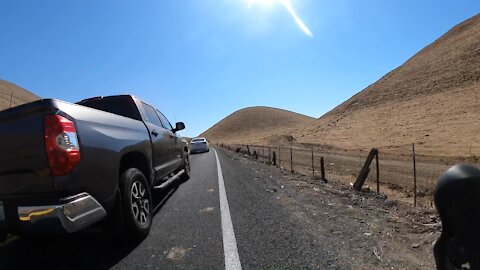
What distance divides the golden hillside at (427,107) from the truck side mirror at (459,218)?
27.7 meters

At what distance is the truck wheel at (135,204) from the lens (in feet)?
17.1

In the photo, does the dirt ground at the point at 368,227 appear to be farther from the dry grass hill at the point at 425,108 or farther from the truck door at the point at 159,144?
the dry grass hill at the point at 425,108

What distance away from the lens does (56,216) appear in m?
3.97

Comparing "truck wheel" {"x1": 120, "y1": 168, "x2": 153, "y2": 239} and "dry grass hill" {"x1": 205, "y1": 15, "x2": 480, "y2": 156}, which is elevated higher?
"dry grass hill" {"x1": 205, "y1": 15, "x2": 480, "y2": 156}

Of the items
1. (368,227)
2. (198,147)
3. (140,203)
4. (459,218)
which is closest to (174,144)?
(140,203)

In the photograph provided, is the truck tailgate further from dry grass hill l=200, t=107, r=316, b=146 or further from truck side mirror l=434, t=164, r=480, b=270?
dry grass hill l=200, t=107, r=316, b=146

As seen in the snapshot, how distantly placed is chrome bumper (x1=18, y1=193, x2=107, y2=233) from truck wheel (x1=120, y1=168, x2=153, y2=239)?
0.95 meters

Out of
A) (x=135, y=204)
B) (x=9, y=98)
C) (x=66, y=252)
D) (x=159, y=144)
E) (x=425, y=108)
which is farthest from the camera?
(x=425, y=108)

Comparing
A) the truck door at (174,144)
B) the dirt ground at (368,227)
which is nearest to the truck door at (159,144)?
the truck door at (174,144)

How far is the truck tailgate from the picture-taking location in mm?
4172

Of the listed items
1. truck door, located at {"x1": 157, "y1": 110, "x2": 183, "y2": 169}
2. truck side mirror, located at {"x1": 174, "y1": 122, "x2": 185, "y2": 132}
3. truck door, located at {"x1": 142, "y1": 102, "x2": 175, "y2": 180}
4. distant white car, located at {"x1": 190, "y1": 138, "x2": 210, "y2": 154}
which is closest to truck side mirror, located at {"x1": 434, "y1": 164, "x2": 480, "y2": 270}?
truck door, located at {"x1": 142, "y1": 102, "x2": 175, "y2": 180}

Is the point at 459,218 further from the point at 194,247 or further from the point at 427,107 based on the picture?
the point at 427,107

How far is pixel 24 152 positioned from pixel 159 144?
3598mm

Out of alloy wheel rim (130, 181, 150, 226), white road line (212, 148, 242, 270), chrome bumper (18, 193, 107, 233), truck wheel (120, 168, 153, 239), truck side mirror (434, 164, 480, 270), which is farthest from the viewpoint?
alloy wheel rim (130, 181, 150, 226)
